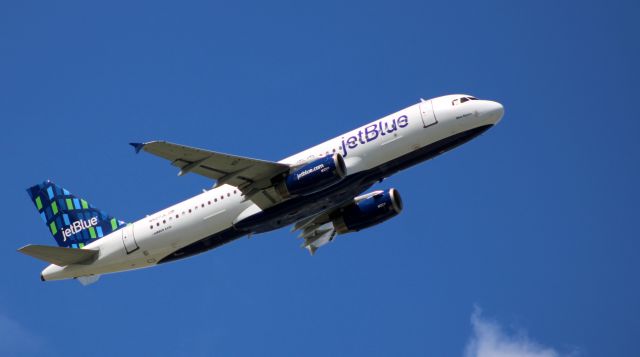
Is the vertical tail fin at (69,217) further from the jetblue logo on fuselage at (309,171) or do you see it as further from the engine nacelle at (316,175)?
the jetblue logo on fuselage at (309,171)

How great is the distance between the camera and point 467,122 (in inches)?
1827

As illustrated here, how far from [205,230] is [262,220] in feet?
10.1

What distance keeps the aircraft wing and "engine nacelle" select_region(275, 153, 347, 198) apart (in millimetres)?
1241

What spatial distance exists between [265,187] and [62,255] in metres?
11.5

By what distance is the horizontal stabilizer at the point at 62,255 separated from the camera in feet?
158

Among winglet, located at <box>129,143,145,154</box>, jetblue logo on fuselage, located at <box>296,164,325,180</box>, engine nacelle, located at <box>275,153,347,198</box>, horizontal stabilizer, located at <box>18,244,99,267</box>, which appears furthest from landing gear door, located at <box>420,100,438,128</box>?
horizontal stabilizer, located at <box>18,244,99,267</box>

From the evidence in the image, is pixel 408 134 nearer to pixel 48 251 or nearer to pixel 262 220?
pixel 262 220

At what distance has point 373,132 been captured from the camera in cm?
4647

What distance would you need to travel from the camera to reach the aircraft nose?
1836 inches

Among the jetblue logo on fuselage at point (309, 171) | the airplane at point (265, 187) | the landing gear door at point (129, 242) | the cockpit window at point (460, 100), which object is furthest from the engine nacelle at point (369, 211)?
the landing gear door at point (129, 242)

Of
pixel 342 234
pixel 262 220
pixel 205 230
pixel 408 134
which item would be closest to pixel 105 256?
pixel 205 230

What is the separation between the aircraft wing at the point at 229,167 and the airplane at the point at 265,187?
47mm

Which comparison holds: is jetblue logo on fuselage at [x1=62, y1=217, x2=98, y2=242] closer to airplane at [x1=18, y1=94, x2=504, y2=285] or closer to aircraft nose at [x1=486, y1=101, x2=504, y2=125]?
airplane at [x1=18, y1=94, x2=504, y2=285]

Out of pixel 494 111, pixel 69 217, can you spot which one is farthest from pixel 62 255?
pixel 494 111
